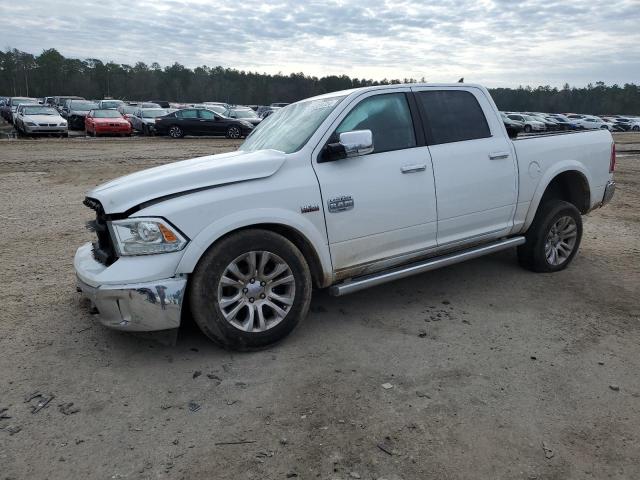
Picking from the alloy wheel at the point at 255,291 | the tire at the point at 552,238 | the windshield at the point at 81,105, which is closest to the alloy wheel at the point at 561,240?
the tire at the point at 552,238

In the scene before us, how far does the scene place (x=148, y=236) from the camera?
11.3ft

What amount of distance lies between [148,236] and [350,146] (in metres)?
1.53

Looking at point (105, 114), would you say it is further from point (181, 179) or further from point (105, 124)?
point (181, 179)

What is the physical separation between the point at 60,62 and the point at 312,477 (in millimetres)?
116180

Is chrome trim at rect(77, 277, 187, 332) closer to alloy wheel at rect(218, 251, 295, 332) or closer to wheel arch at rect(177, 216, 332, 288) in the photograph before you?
wheel arch at rect(177, 216, 332, 288)

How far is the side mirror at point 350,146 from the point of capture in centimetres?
380

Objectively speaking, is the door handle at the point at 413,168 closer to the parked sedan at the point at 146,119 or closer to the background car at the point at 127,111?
the parked sedan at the point at 146,119

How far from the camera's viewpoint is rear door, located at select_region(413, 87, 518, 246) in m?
4.52

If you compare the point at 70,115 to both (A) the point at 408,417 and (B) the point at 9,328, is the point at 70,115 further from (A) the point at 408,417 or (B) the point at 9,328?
(A) the point at 408,417

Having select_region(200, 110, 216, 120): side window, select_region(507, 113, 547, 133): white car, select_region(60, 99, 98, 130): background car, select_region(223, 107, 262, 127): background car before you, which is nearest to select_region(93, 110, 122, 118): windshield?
select_region(60, 99, 98, 130): background car

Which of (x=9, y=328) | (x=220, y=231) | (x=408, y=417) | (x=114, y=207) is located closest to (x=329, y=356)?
(x=408, y=417)

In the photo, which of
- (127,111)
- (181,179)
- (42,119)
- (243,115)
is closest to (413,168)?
(181,179)

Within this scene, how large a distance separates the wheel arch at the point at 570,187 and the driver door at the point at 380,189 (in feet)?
5.11

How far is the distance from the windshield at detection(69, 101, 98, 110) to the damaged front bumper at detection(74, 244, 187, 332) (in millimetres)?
29737
